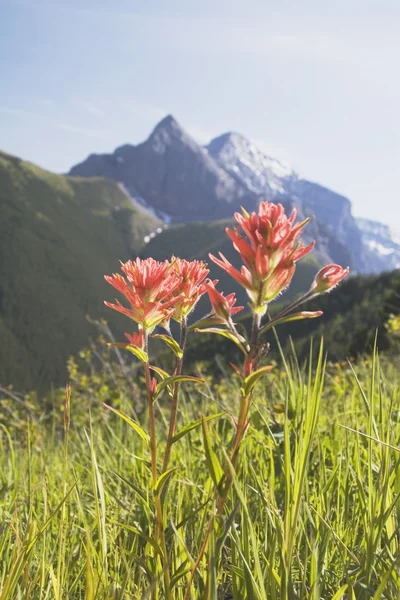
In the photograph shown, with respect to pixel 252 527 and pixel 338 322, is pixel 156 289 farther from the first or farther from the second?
pixel 338 322

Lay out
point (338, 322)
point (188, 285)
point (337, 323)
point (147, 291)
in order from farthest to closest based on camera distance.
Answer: point (338, 322)
point (337, 323)
point (188, 285)
point (147, 291)

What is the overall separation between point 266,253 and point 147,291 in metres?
0.36

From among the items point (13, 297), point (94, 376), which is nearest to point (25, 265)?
point (13, 297)

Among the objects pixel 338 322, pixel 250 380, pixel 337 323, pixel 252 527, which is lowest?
pixel 337 323

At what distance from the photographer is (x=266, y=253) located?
102 centimetres

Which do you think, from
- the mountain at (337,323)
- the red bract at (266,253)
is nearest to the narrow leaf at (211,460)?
the red bract at (266,253)

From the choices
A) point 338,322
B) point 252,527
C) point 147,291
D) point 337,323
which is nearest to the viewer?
point 252,527

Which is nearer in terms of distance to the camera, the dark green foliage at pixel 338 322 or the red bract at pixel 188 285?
the red bract at pixel 188 285

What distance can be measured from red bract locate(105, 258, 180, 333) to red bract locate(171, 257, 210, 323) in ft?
0.21

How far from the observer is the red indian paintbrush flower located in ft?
3.70

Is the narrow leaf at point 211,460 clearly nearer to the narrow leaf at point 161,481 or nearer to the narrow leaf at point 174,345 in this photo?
the narrow leaf at point 161,481

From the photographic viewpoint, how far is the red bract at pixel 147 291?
1.24m

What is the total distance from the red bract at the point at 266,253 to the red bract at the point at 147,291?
0.24 m

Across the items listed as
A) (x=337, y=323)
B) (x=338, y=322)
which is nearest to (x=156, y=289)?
(x=337, y=323)
